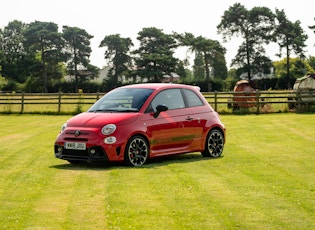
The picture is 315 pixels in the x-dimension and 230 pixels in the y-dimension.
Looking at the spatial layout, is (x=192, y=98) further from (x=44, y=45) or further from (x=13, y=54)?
(x=13, y=54)

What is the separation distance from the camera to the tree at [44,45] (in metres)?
97.7

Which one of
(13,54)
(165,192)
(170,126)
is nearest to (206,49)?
(13,54)

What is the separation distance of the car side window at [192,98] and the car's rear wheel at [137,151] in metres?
1.78

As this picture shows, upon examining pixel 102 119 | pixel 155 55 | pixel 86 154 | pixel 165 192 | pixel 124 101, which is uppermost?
pixel 155 55

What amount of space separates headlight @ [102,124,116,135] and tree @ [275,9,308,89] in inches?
3067

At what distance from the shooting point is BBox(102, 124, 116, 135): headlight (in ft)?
40.0

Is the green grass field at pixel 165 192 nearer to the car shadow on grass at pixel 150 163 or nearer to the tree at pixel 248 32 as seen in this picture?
the car shadow on grass at pixel 150 163

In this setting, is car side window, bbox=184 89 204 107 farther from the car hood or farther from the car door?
the car hood

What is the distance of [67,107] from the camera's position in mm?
36844

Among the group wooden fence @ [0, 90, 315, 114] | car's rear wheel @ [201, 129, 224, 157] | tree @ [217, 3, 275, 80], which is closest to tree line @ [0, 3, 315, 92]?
tree @ [217, 3, 275, 80]

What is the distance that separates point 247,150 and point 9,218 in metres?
8.86

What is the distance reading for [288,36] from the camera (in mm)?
90438

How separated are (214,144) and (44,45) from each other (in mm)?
87829

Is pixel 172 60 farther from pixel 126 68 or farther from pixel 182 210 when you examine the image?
pixel 182 210
